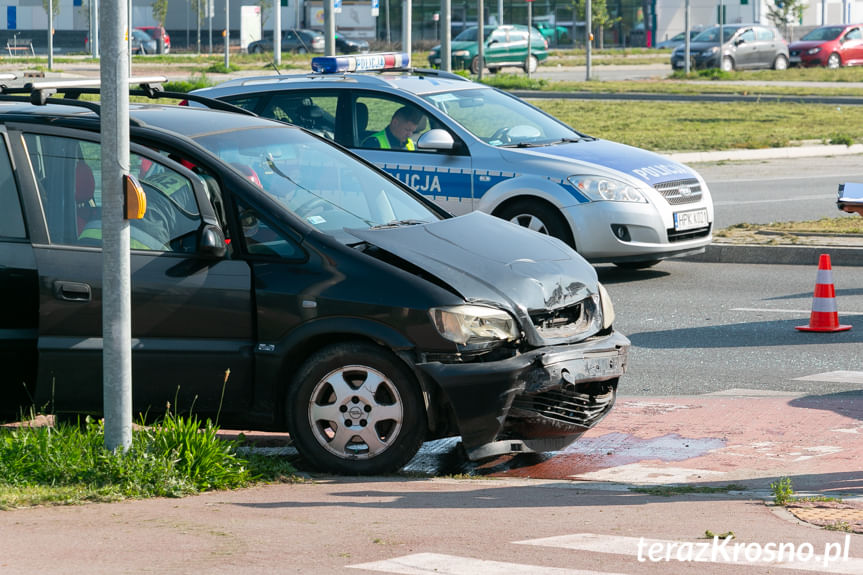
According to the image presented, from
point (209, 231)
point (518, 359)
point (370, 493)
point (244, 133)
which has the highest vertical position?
point (244, 133)

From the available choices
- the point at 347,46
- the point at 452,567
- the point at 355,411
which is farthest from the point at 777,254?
the point at 347,46

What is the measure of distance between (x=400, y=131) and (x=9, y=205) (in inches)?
231

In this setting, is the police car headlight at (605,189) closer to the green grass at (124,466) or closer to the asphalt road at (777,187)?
the asphalt road at (777,187)

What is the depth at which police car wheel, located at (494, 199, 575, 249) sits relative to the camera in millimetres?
11492

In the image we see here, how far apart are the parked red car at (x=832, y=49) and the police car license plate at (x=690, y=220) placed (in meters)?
40.0

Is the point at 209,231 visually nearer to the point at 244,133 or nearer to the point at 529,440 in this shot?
the point at 244,133

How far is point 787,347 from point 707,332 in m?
0.70

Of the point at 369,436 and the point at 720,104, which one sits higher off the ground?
the point at 720,104

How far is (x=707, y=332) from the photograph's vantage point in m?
9.66

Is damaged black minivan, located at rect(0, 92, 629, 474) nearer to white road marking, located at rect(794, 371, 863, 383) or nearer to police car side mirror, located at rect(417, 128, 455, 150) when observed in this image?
white road marking, located at rect(794, 371, 863, 383)

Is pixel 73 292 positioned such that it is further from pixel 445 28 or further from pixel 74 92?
pixel 445 28

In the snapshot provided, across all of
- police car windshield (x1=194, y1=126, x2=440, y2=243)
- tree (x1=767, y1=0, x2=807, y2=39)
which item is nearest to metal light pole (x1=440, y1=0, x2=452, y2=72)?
police car windshield (x1=194, y1=126, x2=440, y2=243)

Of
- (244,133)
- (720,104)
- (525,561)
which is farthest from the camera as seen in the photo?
(720,104)

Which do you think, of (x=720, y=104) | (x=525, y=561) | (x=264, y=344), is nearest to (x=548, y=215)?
(x=264, y=344)
